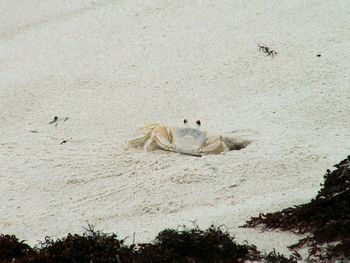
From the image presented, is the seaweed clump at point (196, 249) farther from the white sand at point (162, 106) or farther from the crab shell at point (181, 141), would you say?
the crab shell at point (181, 141)

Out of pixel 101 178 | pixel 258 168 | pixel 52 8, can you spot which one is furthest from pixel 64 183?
pixel 52 8

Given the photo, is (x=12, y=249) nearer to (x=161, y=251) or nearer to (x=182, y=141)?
(x=161, y=251)

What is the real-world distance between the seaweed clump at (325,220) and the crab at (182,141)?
1.60 meters

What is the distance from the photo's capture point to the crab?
5.71 m

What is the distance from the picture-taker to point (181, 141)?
5.77 meters

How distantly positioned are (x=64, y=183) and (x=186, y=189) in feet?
3.32

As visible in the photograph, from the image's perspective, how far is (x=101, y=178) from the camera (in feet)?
17.6

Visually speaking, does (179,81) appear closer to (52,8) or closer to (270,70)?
(270,70)

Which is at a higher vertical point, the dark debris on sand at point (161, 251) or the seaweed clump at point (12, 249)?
the seaweed clump at point (12, 249)

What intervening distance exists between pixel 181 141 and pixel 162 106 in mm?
1000

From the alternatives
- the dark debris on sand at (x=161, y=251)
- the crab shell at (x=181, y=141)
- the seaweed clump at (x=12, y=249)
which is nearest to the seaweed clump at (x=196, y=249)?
the dark debris on sand at (x=161, y=251)

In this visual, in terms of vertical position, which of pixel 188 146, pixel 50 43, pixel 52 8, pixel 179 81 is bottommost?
pixel 188 146

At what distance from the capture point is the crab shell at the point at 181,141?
571 centimetres

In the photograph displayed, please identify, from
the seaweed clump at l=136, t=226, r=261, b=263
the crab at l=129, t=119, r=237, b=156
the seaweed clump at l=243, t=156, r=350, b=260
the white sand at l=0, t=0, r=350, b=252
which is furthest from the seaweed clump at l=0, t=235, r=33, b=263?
the crab at l=129, t=119, r=237, b=156
